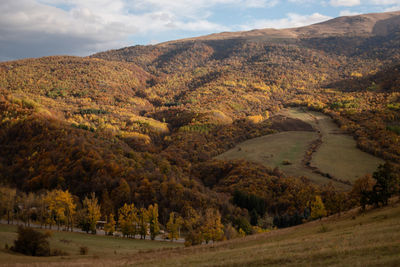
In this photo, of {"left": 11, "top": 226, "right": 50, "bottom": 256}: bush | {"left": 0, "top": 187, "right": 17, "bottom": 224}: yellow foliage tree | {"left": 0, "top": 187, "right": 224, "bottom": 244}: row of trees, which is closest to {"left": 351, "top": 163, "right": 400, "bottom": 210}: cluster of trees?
{"left": 0, "top": 187, "right": 224, "bottom": 244}: row of trees

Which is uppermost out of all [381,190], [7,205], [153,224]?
[381,190]

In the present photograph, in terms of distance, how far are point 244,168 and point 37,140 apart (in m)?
130

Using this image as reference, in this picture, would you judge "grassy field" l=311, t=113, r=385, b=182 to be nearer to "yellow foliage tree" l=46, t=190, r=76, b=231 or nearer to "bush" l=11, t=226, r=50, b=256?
"yellow foliage tree" l=46, t=190, r=76, b=231

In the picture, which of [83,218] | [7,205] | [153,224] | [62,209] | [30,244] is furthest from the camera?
[83,218]

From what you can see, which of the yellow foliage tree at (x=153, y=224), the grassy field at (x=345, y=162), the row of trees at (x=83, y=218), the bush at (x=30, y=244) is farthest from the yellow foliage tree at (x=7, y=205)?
the grassy field at (x=345, y=162)

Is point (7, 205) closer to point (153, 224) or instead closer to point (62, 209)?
point (62, 209)

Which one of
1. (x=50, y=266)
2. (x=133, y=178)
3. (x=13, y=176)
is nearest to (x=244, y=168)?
(x=133, y=178)

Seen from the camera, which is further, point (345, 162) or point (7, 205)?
point (345, 162)

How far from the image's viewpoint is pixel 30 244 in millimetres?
45094

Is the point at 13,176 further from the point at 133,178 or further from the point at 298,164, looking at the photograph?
the point at 298,164

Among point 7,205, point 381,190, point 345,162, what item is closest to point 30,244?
point 7,205

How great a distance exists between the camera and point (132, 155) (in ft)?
Result: 632

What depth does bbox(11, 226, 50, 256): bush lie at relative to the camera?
45.0 meters

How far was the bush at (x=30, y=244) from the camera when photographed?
4497 centimetres
